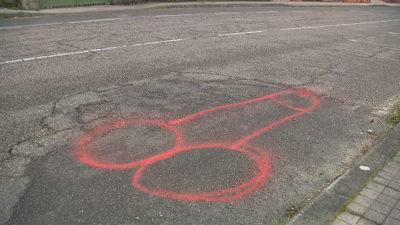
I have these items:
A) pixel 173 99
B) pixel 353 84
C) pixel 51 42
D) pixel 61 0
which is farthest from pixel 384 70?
pixel 61 0

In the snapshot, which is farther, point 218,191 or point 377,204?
point 218,191

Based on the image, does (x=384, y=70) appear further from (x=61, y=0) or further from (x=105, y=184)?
(x=61, y=0)

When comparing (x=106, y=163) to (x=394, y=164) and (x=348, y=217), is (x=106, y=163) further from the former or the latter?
(x=394, y=164)

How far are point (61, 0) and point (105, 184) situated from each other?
14477 millimetres

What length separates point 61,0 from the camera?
1510cm

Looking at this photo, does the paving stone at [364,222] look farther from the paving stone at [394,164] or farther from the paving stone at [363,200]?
the paving stone at [394,164]

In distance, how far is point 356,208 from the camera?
2762 mm

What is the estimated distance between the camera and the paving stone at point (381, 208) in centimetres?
273

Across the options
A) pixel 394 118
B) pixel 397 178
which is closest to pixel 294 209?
pixel 397 178

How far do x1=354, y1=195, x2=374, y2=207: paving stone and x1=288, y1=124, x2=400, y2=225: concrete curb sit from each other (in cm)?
7

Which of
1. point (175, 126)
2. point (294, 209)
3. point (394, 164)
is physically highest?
point (175, 126)

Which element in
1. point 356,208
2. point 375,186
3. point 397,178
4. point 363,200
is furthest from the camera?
point 397,178

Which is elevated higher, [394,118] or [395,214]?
[394,118]

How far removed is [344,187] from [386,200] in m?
0.35
